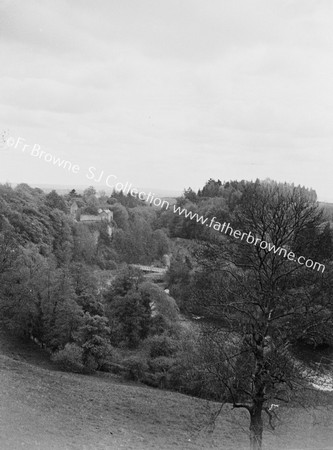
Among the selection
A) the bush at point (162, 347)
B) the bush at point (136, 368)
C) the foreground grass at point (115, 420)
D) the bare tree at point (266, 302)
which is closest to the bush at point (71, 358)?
the bush at point (136, 368)

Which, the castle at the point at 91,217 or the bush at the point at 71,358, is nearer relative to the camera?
the bush at the point at 71,358

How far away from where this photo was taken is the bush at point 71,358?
14984 mm

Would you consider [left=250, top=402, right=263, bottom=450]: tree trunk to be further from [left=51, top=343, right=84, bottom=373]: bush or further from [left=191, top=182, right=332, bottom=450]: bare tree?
[left=51, top=343, right=84, bottom=373]: bush

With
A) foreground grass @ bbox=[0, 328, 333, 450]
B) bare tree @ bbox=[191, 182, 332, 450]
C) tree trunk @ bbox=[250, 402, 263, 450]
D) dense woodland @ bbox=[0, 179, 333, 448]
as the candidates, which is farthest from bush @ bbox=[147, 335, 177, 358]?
tree trunk @ bbox=[250, 402, 263, 450]

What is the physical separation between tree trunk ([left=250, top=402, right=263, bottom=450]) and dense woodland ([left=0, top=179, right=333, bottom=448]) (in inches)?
0.7

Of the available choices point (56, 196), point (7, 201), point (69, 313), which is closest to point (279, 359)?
point (69, 313)

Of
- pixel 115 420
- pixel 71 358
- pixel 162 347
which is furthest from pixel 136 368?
pixel 115 420

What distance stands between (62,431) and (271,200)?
571cm

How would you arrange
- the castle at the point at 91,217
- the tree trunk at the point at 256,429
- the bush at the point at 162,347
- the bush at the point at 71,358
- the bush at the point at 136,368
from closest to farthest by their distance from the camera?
the tree trunk at the point at 256,429, the bush at the point at 71,358, the bush at the point at 136,368, the bush at the point at 162,347, the castle at the point at 91,217

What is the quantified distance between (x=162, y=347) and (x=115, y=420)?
7884 millimetres

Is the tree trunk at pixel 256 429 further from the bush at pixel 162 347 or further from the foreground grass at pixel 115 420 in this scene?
the bush at pixel 162 347

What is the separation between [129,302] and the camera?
800 inches

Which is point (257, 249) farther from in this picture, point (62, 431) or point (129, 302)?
point (129, 302)

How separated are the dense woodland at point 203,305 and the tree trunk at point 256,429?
2 cm
